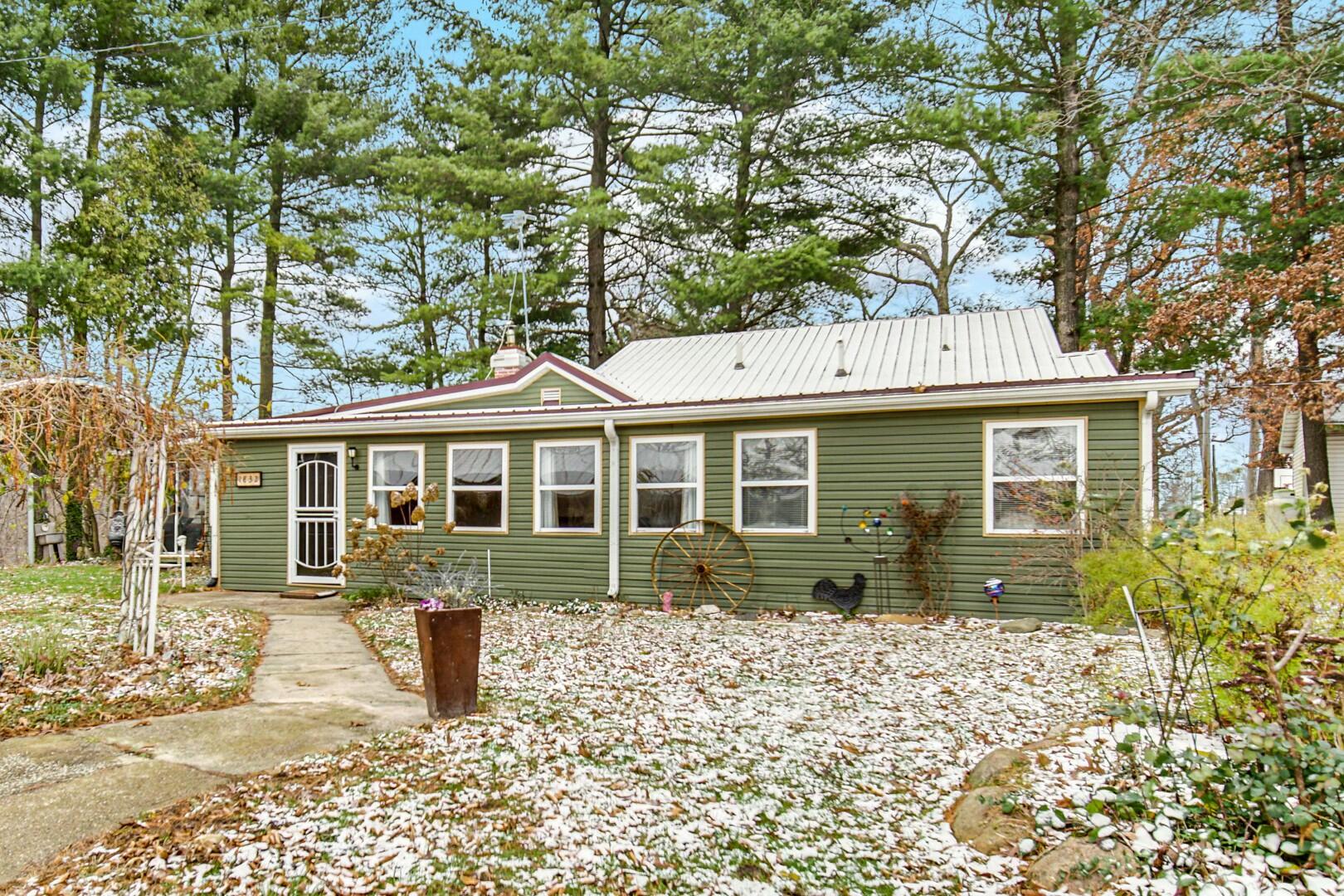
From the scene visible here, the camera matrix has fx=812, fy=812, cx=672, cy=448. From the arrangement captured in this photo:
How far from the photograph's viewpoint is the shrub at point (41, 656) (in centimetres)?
534

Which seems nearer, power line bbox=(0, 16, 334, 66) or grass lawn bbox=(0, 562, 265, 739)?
grass lawn bbox=(0, 562, 265, 739)

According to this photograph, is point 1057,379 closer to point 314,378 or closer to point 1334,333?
point 1334,333

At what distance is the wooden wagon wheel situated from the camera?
29.3 ft

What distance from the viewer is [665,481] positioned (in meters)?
9.32

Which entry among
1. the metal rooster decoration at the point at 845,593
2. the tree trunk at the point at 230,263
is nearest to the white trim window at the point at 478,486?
the metal rooster decoration at the point at 845,593

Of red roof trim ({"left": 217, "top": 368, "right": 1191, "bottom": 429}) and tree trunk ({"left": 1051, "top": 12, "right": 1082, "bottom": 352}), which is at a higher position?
tree trunk ({"left": 1051, "top": 12, "right": 1082, "bottom": 352})

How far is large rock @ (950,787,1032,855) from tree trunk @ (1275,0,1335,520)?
1302 centimetres

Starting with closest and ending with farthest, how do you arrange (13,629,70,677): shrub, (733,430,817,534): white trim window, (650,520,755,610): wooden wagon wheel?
(13,629,70,677): shrub, (733,430,817,534): white trim window, (650,520,755,610): wooden wagon wheel

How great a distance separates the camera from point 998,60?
1422cm

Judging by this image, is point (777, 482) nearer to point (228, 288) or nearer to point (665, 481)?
point (665, 481)

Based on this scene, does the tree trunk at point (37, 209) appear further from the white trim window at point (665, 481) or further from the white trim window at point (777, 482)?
the white trim window at point (777, 482)

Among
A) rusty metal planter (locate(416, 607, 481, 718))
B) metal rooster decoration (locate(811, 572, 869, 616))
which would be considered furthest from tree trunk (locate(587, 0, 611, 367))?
rusty metal planter (locate(416, 607, 481, 718))

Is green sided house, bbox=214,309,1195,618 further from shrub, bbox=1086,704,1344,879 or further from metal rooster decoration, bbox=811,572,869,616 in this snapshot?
shrub, bbox=1086,704,1344,879

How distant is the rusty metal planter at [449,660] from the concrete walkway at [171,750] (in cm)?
20
